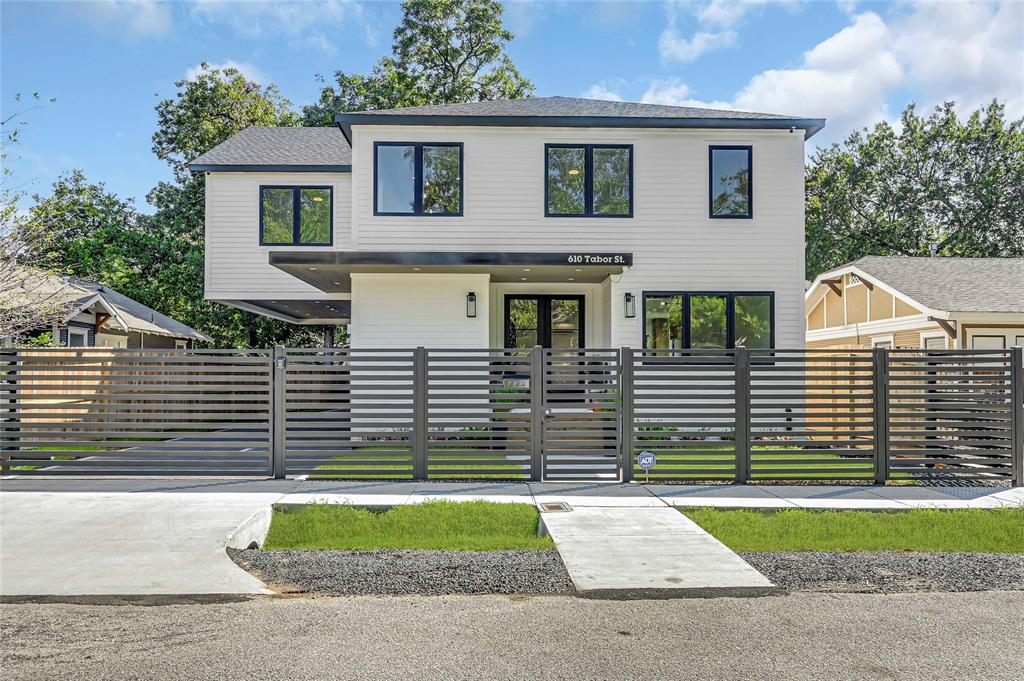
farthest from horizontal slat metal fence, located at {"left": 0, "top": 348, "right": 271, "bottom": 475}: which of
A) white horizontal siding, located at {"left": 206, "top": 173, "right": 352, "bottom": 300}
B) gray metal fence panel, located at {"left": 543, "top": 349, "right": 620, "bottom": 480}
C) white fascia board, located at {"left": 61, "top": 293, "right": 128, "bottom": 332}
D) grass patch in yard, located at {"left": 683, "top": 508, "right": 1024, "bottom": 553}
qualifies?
white fascia board, located at {"left": 61, "top": 293, "right": 128, "bottom": 332}

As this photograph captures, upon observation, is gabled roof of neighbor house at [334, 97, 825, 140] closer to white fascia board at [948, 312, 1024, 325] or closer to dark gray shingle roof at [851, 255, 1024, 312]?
white fascia board at [948, 312, 1024, 325]

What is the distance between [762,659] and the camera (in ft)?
11.8

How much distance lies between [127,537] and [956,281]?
57.6 ft

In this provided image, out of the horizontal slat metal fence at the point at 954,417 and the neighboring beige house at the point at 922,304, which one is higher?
the neighboring beige house at the point at 922,304

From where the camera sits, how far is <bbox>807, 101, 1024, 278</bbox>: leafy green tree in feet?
94.3

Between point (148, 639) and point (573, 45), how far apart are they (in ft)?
59.6

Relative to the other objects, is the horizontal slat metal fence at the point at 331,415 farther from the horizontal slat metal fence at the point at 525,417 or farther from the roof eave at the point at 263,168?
the roof eave at the point at 263,168

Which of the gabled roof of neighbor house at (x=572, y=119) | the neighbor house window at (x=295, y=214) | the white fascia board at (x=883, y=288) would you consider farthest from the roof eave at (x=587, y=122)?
the white fascia board at (x=883, y=288)

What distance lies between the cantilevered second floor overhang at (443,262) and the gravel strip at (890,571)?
23.0 ft

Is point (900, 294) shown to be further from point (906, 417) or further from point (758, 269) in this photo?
point (906, 417)

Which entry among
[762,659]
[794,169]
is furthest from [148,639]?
[794,169]

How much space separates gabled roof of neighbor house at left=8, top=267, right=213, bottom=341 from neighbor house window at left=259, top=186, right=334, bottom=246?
12.8 ft

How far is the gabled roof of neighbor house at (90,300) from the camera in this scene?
38.5ft

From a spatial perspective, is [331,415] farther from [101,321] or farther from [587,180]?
[101,321]
